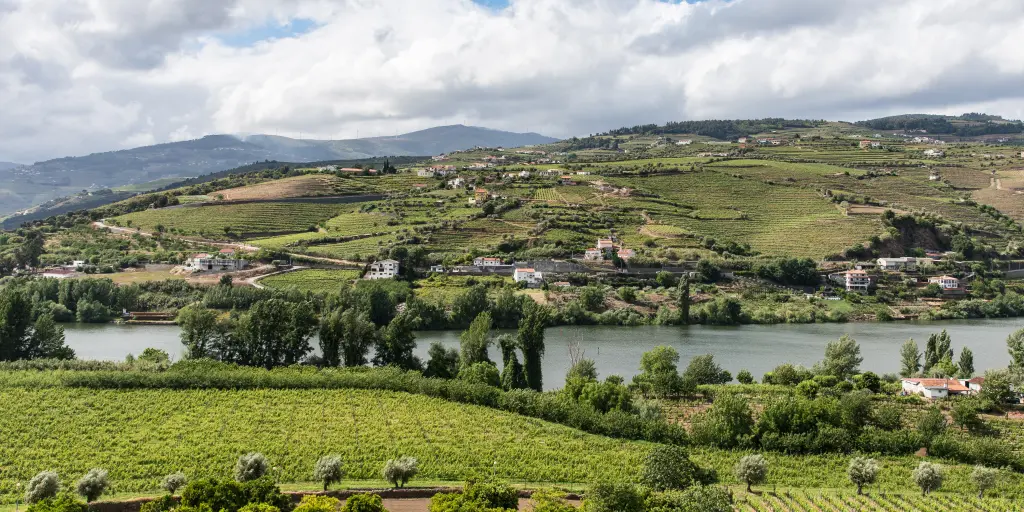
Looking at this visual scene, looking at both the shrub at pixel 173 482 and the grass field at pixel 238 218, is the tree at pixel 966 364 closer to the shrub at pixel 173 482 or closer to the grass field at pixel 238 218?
the shrub at pixel 173 482

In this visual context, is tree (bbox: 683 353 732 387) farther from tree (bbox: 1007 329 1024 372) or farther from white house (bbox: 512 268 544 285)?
white house (bbox: 512 268 544 285)

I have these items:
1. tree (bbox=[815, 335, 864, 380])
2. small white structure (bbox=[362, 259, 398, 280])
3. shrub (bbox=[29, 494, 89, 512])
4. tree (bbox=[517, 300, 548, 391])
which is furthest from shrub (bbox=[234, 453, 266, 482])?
small white structure (bbox=[362, 259, 398, 280])

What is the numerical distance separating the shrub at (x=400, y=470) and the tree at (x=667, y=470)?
23.0 feet

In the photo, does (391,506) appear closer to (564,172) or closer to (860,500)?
(860,500)

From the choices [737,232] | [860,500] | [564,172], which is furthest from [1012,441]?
[564,172]

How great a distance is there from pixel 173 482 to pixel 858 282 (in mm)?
61973

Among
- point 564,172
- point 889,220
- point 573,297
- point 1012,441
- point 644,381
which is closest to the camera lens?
point 1012,441

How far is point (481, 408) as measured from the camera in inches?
1216

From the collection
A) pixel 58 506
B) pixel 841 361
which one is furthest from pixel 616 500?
pixel 841 361

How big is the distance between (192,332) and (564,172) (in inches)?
2854

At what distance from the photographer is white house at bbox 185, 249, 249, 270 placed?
216ft

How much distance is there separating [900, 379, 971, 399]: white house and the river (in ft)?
25.7

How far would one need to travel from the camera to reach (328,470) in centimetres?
2205

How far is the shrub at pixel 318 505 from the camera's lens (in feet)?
60.6
